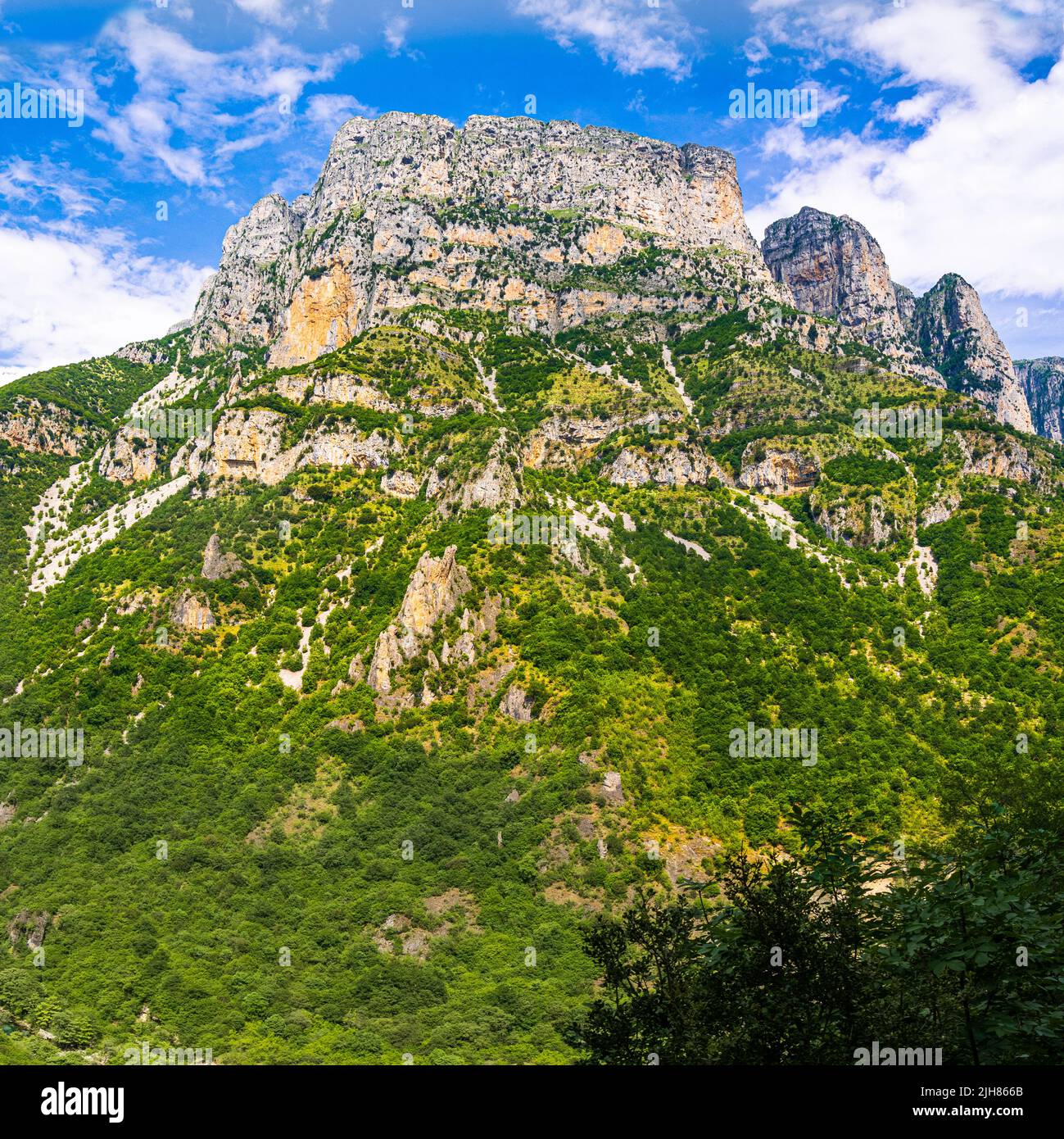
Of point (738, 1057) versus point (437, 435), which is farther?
point (437, 435)

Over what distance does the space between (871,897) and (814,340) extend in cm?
19498

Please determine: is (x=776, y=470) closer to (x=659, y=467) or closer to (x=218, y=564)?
(x=659, y=467)

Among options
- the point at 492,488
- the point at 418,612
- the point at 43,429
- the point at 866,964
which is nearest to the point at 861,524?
the point at 492,488

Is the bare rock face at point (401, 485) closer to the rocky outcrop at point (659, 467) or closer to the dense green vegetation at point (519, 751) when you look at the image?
the dense green vegetation at point (519, 751)

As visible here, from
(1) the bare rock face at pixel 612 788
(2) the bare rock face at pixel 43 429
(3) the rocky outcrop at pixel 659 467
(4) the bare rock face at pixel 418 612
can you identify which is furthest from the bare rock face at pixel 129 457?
(1) the bare rock face at pixel 612 788

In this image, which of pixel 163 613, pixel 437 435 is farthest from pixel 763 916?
pixel 437 435

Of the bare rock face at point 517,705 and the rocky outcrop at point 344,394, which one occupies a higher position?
the rocky outcrop at point 344,394

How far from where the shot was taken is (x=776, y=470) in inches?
6117

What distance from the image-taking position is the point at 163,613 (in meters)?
118

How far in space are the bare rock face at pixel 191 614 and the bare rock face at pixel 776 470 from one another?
99812 mm

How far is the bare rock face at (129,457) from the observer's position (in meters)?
171

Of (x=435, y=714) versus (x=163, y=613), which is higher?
(x=163, y=613)
